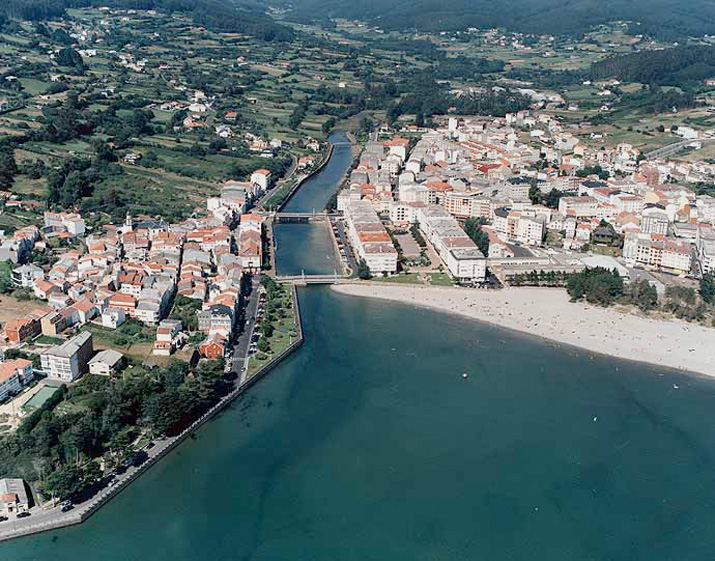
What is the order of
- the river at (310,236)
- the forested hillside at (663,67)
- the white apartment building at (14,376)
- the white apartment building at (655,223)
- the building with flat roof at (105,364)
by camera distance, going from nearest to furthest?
1. the white apartment building at (14,376)
2. the building with flat roof at (105,364)
3. the river at (310,236)
4. the white apartment building at (655,223)
5. the forested hillside at (663,67)

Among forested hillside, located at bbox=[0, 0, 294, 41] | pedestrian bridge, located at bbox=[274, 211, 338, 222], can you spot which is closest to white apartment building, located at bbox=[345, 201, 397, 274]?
pedestrian bridge, located at bbox=[274, 211, 338, 222]

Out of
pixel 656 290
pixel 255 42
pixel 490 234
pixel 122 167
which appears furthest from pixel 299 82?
pixel 656 290

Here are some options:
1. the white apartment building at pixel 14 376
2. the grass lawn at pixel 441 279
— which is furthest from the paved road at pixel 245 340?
the grass lawn at pixel 441 279

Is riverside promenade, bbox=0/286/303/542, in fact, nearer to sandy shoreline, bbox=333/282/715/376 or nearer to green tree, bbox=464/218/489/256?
sandy shoreline, bbox=333/282/715/376

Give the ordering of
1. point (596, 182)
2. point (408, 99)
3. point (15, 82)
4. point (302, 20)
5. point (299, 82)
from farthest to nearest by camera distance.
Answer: point (302, 20) → point (299, 82) → point (408, 99) → point (15, 82) → point (596, 182)

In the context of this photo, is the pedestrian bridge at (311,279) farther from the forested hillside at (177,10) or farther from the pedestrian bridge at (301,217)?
the forested hillside at (177,10)

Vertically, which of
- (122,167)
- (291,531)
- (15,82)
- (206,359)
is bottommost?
(291,531)

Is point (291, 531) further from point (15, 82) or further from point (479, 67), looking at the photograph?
point (479, 67)
